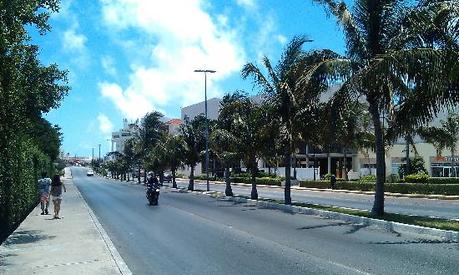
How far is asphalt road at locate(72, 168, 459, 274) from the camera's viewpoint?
A: 9664 millimetres

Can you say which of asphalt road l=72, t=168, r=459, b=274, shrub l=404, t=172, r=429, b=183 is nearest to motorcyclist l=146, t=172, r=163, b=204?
asphalt road l=72, t=168, r=459, b=274

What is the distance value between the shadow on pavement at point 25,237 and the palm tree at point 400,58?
9.49 metres

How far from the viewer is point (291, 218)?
19562 mm

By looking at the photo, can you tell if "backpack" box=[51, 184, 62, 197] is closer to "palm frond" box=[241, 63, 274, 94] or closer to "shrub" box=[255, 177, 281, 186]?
"palm frond" box=[241, 63, 274, 94]

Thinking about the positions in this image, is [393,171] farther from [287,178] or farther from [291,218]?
[291,218]

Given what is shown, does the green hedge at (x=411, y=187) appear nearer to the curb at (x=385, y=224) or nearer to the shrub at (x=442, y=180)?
the shrub at (x=442, y=180)

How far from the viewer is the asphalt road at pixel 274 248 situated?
966cm

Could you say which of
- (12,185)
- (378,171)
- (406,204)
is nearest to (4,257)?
(12,185)

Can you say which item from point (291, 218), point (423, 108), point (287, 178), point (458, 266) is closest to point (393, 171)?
point (287, 178)

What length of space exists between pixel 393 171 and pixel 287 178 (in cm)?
3856

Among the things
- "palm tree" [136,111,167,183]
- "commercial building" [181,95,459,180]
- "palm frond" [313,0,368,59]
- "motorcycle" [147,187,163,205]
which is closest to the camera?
"palm frond" [313,0,368,59]

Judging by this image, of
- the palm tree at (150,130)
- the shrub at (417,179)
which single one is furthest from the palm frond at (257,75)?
the palm tree at (150,130)

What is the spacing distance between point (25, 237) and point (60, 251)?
311 cm

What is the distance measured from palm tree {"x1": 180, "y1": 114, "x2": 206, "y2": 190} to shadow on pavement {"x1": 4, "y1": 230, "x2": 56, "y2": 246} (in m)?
31.1
